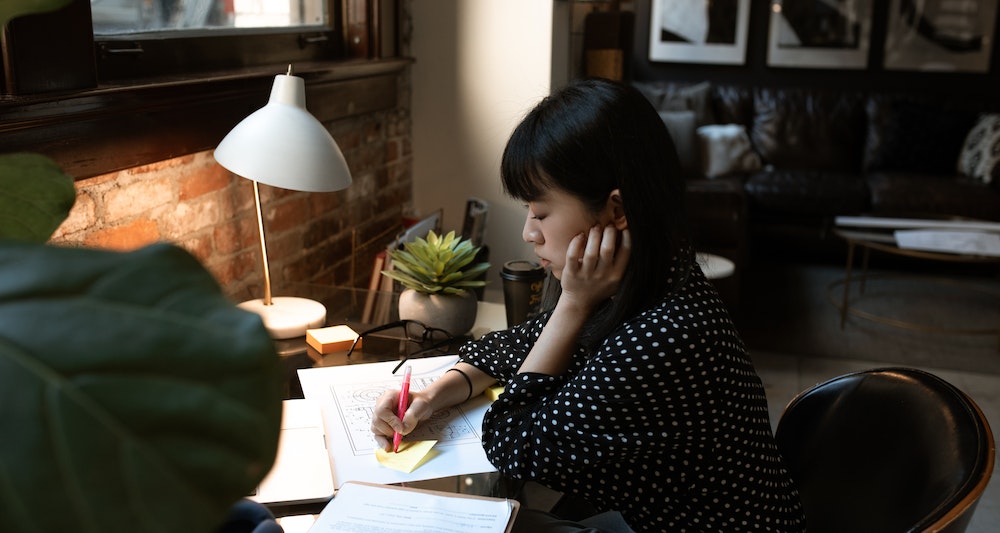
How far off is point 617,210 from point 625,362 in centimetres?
25

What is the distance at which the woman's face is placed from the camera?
138cm

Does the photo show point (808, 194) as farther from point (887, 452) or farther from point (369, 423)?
point (369, 423)

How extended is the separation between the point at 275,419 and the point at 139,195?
1.46 m

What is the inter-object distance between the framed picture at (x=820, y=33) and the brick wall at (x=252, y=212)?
14.9 feet

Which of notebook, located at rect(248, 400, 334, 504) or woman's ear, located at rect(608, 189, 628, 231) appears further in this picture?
woman's ear, located at rect(608, 189, 628, 231)

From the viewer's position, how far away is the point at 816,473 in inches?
55.9

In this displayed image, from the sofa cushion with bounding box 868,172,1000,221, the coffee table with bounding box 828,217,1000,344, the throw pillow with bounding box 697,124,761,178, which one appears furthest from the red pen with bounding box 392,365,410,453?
the throw pillow with bounding box 697,124,761,178

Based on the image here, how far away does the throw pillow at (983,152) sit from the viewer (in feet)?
17.8

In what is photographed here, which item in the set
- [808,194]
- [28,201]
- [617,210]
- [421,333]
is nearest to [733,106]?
[808,194]

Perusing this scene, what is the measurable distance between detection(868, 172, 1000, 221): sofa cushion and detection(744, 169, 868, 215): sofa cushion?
0.37 feet

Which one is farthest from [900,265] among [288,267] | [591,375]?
[591,375]

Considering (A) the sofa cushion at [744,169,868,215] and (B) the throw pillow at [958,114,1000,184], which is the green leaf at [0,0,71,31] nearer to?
(A) the sofa cushion at [744,169,868,215]

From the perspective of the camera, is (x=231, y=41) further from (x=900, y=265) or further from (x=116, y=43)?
(x=900, y=265)

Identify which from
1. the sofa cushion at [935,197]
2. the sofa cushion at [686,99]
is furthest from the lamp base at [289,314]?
the sofa cushion at [686,99]
